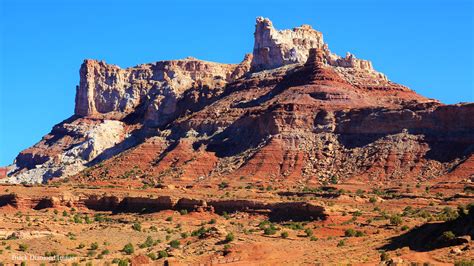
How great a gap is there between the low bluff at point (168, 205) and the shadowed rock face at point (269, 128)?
61.4 feet

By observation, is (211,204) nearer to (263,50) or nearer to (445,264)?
(445,264)

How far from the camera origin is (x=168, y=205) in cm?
7256

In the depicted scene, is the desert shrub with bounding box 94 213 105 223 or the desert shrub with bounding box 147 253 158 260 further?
the desert shrub with bounding box 94 213 105 223

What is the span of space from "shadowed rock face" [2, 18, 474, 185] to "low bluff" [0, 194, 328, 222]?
18.7 metres

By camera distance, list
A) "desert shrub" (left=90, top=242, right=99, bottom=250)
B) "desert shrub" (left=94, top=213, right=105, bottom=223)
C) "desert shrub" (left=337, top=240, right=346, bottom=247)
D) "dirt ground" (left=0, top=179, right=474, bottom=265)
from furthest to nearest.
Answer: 1. "desert shrub" (left=94, top=213, right=105, bottom=223)
2. "desert shrub" (left=90, top=242, right=99, bottom=250)
3. "desert shrub" (left=337, top=240, right=346, bottom=247)
4. "dirt ground" (left=0, top=179, right=474, bottom=265)

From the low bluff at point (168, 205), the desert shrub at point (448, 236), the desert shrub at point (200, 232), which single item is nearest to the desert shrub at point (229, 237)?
the desert shrub at point (200, 232)

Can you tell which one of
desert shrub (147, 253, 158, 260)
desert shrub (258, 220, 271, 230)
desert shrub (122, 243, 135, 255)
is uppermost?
desert shrub (258, 220, 271, 230)

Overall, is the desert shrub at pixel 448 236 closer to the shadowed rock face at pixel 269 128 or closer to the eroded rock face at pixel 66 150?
the shadowed rock face at pixel 269 128

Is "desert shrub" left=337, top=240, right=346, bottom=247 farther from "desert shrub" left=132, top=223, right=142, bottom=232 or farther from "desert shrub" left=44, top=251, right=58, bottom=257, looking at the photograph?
"desert shrub" left=132, top=223, right=142, bottom=232

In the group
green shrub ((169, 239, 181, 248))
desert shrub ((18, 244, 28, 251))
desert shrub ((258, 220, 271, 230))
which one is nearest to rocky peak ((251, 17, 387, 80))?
desert shrub ((258, 220, 271, 230))

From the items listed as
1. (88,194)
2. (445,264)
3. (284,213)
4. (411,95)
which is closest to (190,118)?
(411,95)

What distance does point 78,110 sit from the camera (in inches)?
6068

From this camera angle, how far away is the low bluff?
62.4m

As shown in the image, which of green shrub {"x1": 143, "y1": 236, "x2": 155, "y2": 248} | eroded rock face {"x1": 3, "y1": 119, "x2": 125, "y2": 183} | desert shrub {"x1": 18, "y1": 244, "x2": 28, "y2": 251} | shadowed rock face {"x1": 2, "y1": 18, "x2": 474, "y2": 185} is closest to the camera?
desert shrub {"x1": 18, "y1": 244, "x2": 28, "y2": 251}
